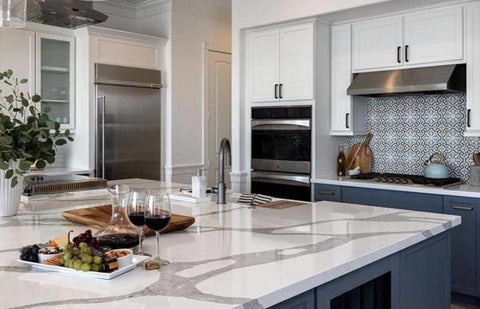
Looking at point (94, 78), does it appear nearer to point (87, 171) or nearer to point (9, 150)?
point (87, 171)

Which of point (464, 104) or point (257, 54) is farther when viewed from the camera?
point (257, 54)

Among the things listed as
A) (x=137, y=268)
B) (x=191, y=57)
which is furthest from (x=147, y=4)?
(x=137, y=268)

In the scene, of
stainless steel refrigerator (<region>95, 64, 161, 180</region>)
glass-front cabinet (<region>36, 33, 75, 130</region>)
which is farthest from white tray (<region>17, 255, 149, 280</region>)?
glass-front cabinet (<region>36, 33, 75, 130</region>)

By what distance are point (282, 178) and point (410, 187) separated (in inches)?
47.9

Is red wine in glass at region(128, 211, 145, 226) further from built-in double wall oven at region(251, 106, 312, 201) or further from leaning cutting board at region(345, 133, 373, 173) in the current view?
leaning cutting board at region(345, 133, 373, 173)

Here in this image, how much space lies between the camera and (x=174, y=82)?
17.6ft

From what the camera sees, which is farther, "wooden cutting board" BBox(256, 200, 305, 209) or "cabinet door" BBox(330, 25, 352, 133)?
"cabinet door" BBox(330, 25, 352, 133)

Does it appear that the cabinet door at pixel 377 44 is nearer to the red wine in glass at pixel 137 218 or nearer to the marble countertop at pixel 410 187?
the marble countertop at pixel 410 187

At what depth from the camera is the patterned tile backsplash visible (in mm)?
3922

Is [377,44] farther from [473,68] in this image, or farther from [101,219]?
[101,219]

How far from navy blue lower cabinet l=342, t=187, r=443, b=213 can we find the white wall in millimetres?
2118

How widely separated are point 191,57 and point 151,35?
51 centimetres

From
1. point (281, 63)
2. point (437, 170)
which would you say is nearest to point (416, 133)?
point (437, 170)

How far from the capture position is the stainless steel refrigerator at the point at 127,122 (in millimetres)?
4797
